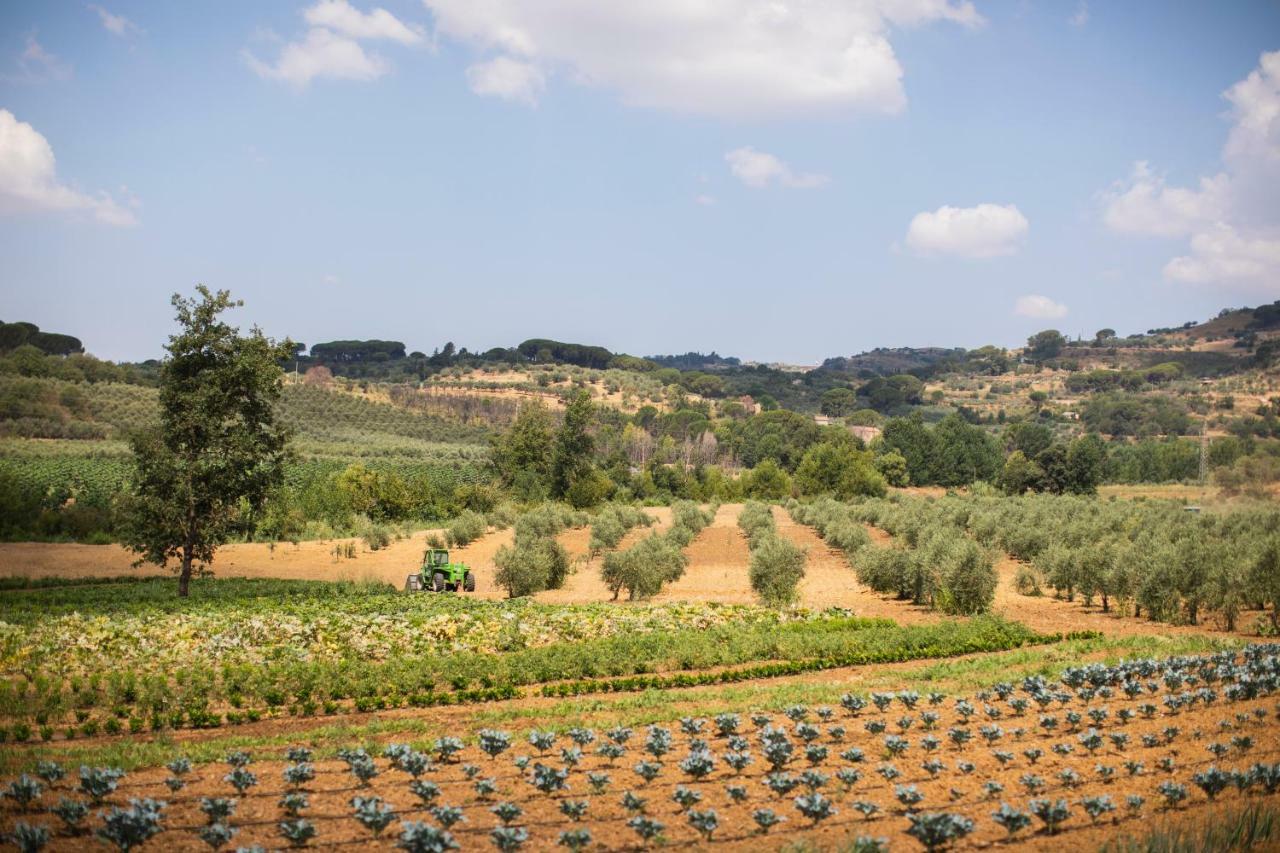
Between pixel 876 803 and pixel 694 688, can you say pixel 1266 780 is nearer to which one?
pixel 876 803

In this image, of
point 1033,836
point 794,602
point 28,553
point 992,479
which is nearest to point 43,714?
point 1033,836

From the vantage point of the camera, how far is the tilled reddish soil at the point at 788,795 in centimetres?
1018

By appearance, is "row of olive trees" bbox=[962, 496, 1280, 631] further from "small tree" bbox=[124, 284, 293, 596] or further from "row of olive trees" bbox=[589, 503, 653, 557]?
"small tree" bbox=[124, 284, 293, 596]

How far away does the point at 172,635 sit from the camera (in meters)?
20.6

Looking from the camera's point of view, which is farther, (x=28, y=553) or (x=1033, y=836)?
(x=28, y=553)

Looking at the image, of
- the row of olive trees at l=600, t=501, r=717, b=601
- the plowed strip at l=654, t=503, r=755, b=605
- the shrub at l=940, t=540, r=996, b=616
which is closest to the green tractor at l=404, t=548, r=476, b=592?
the row of olive trees at l=600, t=501, r=717, b=601

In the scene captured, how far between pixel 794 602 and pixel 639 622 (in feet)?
25.0

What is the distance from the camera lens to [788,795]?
11.5m

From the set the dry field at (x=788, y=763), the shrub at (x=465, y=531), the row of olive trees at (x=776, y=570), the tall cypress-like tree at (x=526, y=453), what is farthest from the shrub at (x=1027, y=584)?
the tall cypress-like tree at (x=526, y=453)

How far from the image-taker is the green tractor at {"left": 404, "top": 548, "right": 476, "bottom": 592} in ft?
111

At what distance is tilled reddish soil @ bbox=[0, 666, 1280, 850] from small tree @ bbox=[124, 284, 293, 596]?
63.1 ft

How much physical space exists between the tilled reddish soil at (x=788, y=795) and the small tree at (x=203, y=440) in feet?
63.1

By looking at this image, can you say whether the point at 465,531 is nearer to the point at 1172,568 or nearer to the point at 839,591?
the point at 839,591

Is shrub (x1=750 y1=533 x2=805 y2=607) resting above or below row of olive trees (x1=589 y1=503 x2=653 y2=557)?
above
